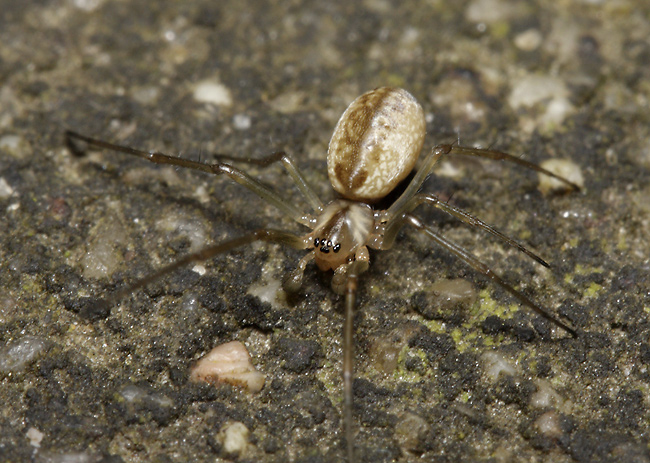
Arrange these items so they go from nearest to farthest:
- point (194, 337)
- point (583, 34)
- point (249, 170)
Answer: point (194, 337) → point (249, 170) → point (583, 34)

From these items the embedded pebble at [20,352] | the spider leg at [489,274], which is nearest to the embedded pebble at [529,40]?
the spider leg at [489,274]

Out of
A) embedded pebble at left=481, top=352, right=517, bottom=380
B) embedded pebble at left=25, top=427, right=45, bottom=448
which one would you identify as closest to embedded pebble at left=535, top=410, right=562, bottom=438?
embedded pebble at left=481, top=352, right=517, bottom=380

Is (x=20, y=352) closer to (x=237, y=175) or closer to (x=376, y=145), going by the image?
(x=237, y=175)

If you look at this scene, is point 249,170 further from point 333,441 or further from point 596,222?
point 596,222

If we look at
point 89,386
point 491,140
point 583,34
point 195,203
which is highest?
point 583,34

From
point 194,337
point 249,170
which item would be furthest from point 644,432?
point 249,170

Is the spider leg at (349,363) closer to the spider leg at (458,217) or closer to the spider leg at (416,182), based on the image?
the spider leg at (458,217)

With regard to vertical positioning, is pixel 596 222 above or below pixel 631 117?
below

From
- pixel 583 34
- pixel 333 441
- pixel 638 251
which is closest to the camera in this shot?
pixel 333 441
